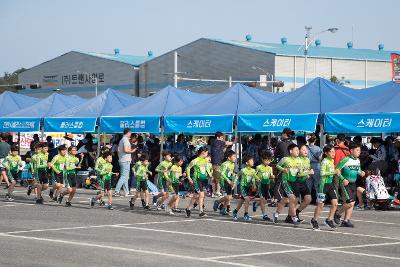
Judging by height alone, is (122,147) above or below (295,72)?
below

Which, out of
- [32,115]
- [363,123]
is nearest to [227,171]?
[363,123]

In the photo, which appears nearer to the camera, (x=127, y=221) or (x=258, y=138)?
(x=127, y=221)

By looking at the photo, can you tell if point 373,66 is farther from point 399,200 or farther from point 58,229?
point 58,229

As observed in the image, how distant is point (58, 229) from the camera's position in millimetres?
16906

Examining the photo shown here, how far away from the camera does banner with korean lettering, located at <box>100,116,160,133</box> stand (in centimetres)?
2867

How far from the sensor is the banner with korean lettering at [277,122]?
24469 millimetres

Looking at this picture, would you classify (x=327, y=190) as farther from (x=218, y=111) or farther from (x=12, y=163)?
(x=12, y=163)

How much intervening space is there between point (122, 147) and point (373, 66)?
58273 millimetres

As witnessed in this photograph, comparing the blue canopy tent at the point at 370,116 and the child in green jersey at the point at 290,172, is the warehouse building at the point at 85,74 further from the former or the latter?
the child in green jersey at the point at 290,172

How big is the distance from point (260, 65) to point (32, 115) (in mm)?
41446

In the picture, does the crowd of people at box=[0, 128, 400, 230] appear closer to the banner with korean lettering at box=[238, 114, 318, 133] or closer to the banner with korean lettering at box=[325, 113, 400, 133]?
the banner with korean lettering at box=[325, 113, 400, 133]

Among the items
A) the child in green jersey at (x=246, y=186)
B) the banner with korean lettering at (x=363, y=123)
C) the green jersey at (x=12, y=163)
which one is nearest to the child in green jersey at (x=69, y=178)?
the green jersey at (x=12, y=163)

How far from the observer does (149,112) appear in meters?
29.4

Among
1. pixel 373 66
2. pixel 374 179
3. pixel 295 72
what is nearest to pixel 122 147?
pixel 374 179
